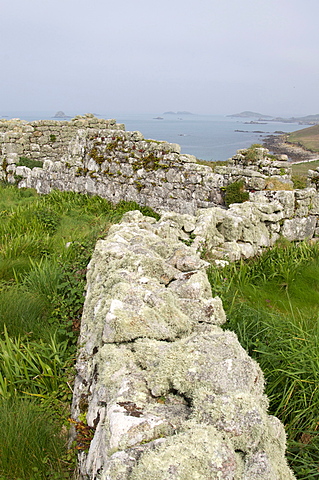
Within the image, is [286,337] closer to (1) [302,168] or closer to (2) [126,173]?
(2) [126,173]

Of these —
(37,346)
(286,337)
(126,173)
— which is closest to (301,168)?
(126,173)

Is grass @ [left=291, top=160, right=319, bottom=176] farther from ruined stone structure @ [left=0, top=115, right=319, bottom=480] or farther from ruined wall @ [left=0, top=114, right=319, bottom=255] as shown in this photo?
ruined stone structure @ [left=0, top=115, right=319, bottom=480]

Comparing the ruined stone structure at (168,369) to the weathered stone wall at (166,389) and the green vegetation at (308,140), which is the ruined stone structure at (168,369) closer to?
the weathered stone wall at (166,389)

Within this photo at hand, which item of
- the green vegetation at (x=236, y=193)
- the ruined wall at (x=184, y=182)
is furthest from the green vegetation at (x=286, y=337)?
the green vegetation at (x=236, y=193)

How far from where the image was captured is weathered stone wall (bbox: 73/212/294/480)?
5.55 feet

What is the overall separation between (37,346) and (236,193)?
7.11 metres

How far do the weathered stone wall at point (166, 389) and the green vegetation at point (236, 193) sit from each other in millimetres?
6035

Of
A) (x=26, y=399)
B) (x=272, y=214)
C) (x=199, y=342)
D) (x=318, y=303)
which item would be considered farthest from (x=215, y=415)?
(x=272, y=214)

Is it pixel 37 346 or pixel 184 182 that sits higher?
pixel 184 182

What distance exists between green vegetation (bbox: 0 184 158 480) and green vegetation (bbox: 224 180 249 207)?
13.8 ft

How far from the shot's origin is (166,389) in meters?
2.23

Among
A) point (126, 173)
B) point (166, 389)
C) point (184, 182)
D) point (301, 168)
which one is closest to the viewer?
point (166, 389)

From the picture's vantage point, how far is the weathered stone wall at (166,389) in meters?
1.69

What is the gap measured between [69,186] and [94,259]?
9.90 m
